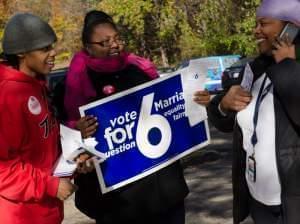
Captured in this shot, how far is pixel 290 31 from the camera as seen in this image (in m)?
2.79

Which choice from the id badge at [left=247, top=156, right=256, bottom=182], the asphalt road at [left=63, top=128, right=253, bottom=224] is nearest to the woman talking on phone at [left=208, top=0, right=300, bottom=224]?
the id badge at [left=247, top=156, right=256, bottom=182]

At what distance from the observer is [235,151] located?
3.09 meters

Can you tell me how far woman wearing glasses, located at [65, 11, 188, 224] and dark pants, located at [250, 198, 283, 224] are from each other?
64 cm

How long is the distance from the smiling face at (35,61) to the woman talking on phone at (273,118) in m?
0.91

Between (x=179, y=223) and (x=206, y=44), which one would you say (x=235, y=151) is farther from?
(x=206, y=44)

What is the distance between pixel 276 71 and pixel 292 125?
0.25m

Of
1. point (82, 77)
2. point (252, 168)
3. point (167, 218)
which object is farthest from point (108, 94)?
point (252, 168)

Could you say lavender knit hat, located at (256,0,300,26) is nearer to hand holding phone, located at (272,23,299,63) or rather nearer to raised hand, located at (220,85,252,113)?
A: hand holding phone, located at (272,23,299,63)

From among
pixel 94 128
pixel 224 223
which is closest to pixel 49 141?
pixel 94 128

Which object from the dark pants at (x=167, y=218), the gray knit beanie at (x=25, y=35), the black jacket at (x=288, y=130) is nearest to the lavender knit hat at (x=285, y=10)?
the black jacket at (x=288, y=130)

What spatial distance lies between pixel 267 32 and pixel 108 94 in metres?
1.00

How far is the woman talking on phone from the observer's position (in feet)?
9.00

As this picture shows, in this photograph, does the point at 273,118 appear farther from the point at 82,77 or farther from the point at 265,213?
the point at 82,77

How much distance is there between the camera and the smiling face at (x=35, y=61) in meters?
3.08
